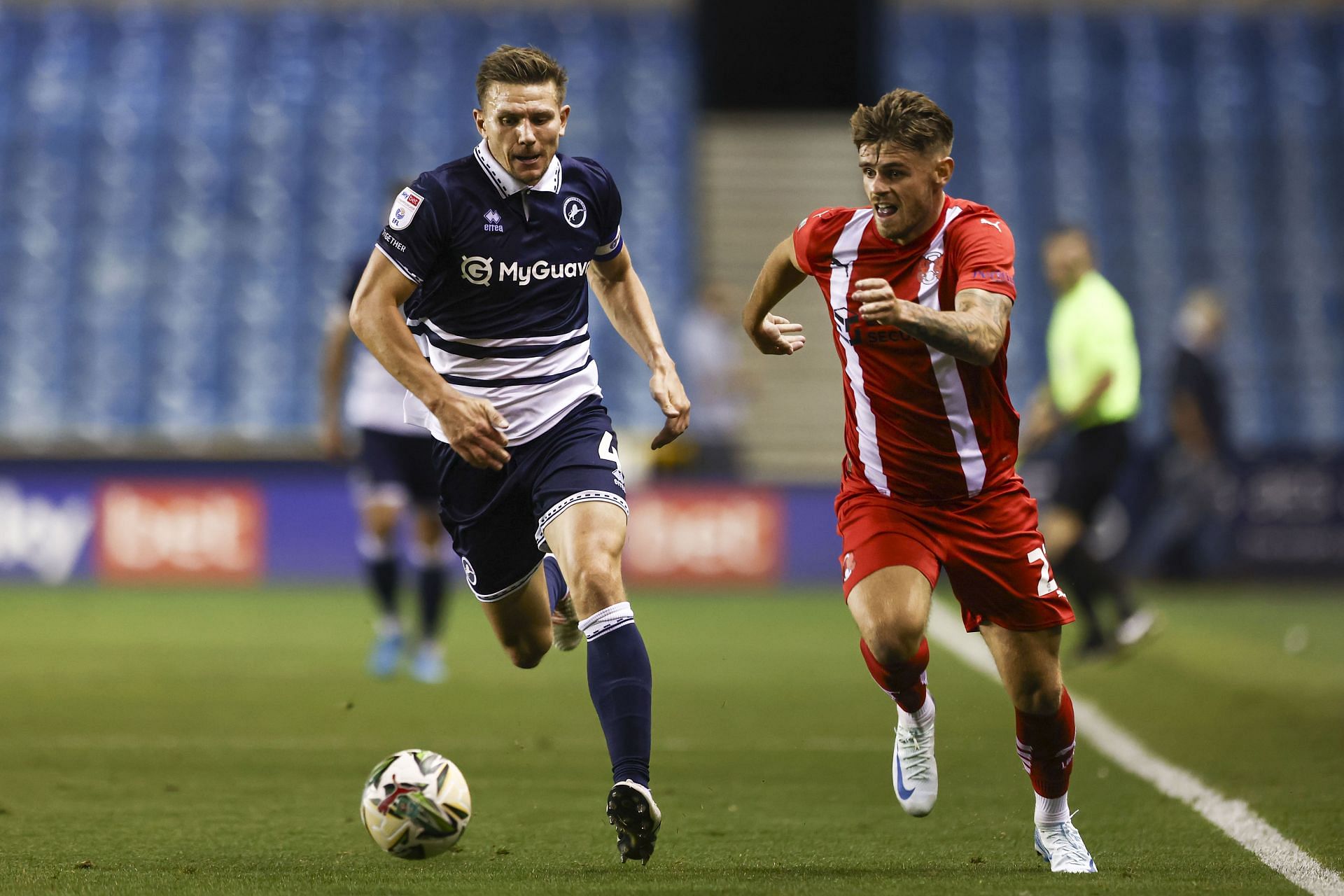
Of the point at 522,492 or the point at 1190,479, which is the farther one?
the point at 1190,479

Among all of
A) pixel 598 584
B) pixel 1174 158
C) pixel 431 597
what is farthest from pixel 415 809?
pixel 1174 158

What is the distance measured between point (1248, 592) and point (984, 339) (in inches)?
427

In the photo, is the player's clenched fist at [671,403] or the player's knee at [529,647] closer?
the player's clenched fist at [671,403]

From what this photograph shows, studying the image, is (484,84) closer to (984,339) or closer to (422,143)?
(984,339)

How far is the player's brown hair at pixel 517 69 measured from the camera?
5055 mm

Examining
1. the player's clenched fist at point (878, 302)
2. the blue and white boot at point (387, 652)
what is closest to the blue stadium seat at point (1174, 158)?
the blue and white boot at point (387, 652)

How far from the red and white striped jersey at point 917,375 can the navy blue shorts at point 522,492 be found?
30.0 inches

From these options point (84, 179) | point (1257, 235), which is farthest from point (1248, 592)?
point (84, 179)

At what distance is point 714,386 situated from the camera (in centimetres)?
1608

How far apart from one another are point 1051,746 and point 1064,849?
0.92 ft

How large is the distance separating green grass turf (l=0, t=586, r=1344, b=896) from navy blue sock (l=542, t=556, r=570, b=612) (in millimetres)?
653

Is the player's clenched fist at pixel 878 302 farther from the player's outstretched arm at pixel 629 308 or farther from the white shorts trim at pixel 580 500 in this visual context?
the player's outstretched arm at pixel 629 308

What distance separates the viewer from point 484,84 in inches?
202

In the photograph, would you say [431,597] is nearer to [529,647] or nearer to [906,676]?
[529,647]
